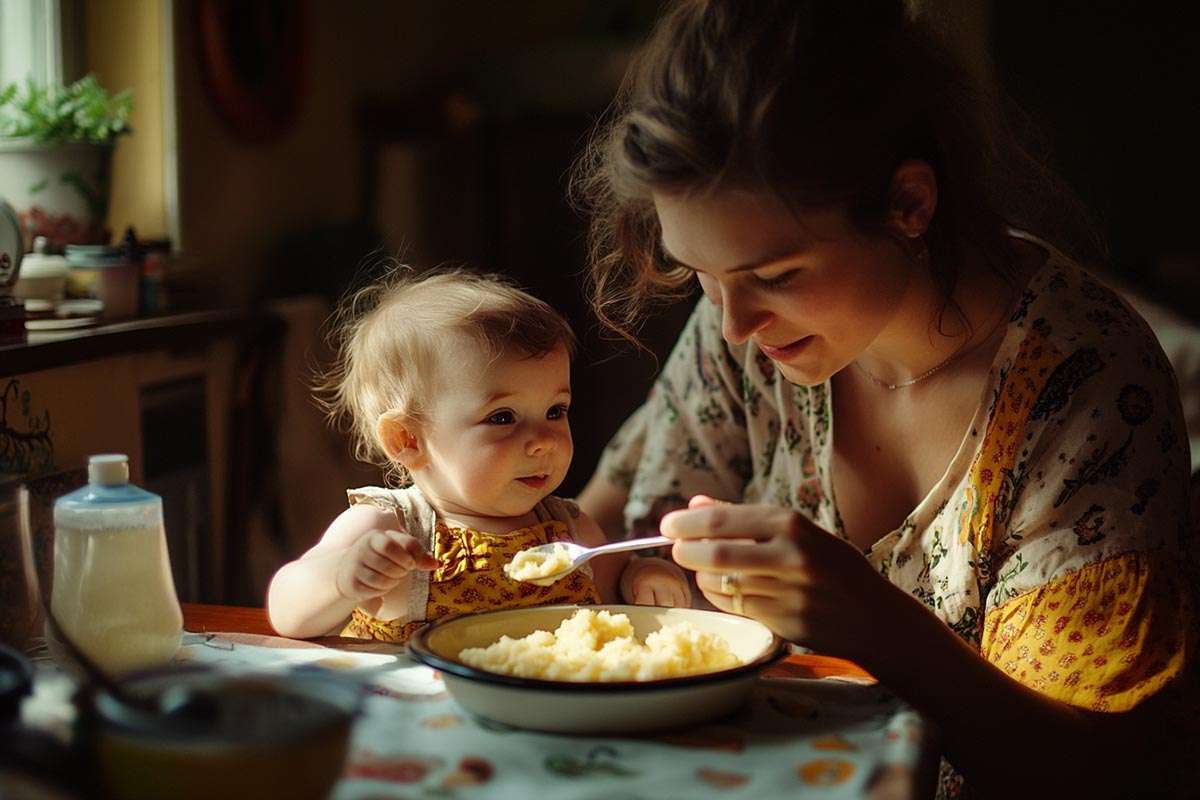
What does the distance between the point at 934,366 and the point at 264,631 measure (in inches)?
32.4

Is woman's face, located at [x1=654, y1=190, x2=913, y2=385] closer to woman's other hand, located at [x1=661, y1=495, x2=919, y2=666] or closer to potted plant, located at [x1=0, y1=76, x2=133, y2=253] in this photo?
woman's other hand, located at [x1=661, y1=495, x2=919, y2=666]

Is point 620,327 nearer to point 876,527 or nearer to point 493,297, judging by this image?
point 493,297

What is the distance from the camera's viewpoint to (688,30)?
1.27m

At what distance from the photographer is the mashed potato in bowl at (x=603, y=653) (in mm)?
1022

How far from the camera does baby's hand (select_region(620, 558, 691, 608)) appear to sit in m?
1.42

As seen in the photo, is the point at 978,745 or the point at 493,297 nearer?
the point at 978,745

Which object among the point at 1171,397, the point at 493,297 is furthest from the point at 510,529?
the point at 1171,397

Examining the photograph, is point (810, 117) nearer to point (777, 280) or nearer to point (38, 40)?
point (777, 280)

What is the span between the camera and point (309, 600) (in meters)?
1.23

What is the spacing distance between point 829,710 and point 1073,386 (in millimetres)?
478

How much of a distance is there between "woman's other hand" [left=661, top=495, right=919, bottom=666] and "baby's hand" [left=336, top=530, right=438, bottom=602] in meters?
0.26

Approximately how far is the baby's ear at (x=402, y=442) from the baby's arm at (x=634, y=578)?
203 mm

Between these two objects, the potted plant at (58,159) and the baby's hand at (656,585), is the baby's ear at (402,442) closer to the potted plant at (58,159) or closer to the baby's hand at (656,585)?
the baby's hand at (656,585)

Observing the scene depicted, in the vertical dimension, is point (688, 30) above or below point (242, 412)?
above
